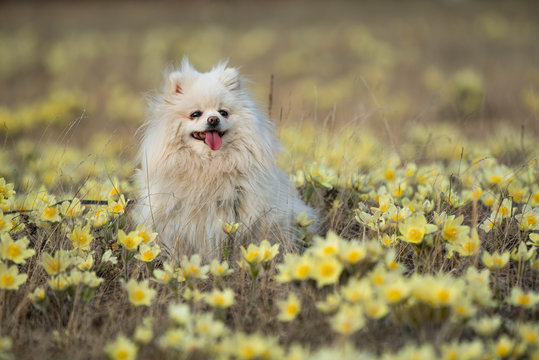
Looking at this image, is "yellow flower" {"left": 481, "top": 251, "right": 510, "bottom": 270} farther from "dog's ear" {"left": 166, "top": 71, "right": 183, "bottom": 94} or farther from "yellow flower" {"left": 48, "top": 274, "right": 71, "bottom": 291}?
"dog's ear" {"left": 166, "top": 71, "right": 183, "bottom": 94}

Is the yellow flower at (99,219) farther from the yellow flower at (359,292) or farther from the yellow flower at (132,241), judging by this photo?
the yellow flower at (359,292)

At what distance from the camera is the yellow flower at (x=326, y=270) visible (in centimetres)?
178

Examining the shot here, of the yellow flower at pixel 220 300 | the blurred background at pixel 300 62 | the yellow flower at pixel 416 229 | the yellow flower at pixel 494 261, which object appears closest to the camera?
the yellow flower at pixel 220 300

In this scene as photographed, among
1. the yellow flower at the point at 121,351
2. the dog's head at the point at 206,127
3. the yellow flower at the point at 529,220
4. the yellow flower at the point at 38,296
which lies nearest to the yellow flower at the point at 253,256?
the yellow flower at the point at 121,351

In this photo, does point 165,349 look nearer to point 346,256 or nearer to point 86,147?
point 346,256

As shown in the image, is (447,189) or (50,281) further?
(447,189)

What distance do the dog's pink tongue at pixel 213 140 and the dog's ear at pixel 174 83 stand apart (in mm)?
439

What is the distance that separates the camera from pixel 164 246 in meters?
2.89

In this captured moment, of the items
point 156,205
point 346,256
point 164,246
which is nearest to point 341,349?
point 346,256

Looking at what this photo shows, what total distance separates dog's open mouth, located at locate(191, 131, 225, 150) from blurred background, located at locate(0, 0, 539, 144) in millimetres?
1013

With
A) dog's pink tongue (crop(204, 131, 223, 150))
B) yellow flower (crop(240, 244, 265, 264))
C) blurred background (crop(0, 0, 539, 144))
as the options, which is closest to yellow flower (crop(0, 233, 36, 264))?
yellow flower (crop(240, 244, 265, 264))

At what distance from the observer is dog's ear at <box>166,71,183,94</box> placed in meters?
3.28

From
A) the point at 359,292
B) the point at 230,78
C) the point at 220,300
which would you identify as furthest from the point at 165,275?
the point at 230,78

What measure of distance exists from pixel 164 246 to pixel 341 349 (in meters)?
1.55
